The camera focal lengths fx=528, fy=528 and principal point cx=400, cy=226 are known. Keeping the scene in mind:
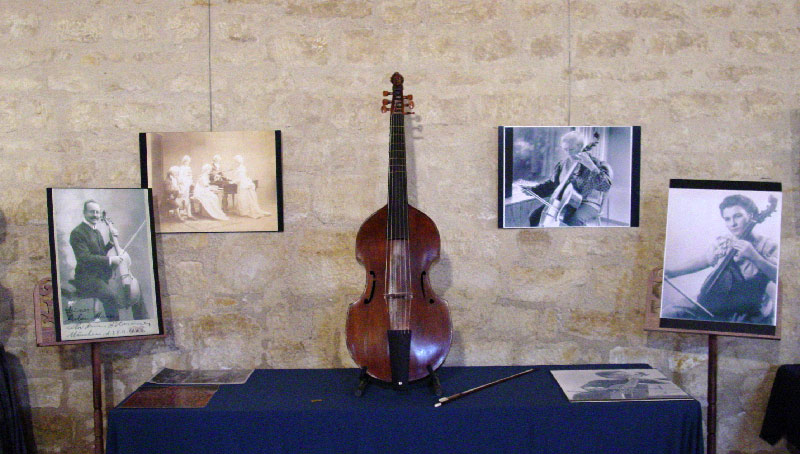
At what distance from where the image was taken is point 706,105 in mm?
2461

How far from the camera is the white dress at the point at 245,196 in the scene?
7.93 ft

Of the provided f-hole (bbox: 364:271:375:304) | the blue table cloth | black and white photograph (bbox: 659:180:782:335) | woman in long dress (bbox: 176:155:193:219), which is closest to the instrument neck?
f-hole (bbox: 364:271:375:304)

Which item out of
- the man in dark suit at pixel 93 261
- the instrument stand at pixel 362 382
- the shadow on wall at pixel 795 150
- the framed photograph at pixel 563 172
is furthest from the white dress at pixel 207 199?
the shadow on wall at pixel 795 150

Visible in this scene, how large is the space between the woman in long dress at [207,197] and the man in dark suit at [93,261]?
411 millimetres

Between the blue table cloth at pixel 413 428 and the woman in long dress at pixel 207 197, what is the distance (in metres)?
0.88

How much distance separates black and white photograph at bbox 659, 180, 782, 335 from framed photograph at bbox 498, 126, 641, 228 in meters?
0.31

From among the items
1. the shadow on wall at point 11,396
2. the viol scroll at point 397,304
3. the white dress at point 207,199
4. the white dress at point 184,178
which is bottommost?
the shadow on wall at point 11,396

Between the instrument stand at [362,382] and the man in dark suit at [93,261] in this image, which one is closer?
the instrument stand at [362,382]

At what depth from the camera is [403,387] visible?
199 cm

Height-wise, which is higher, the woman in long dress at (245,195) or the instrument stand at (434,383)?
the woman in long dress at (245,195)

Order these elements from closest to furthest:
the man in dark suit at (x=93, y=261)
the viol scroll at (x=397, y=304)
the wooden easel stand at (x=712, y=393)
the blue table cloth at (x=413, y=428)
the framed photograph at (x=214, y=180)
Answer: the blue table cloth at (x=413, y=428) < the viol scroll at (x=397, y=304) < the man in dark suit at (x=93, y=261) < the wooden easel stand at (x=712, y=393) < the framed photograph at (x=214, y=180)

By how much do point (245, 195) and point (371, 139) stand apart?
25.0 inches

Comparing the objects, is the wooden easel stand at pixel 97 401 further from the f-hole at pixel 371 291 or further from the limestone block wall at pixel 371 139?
the f-hole at pixel 371 291

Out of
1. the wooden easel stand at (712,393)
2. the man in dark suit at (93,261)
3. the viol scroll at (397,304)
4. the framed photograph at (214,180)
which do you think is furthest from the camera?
the framed photograph at (214,180)
